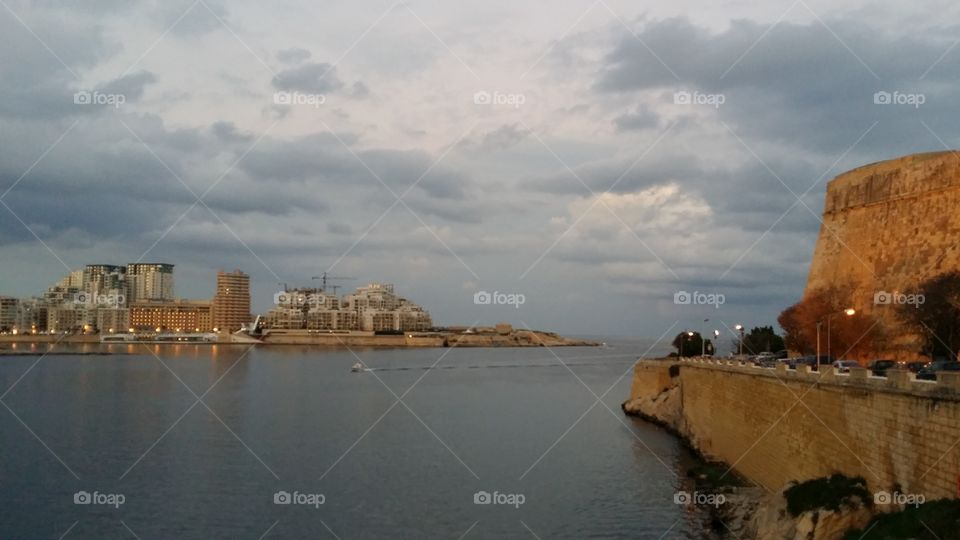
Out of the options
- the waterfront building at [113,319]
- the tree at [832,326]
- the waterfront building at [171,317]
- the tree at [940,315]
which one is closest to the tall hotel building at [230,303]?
the waterfront building at [171,317]

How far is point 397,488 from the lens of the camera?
25.8 metres

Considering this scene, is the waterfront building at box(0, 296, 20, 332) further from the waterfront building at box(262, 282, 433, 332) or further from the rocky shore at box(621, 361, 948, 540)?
the rocky shore at box(621, 361, 948, 540)

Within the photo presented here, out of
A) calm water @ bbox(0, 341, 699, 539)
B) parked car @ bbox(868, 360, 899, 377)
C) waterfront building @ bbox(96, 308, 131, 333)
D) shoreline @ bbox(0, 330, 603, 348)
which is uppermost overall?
waterfront building @ bbox(96, 308, 131, 333)

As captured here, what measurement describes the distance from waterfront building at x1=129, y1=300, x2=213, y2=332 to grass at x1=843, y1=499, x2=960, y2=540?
632 feet

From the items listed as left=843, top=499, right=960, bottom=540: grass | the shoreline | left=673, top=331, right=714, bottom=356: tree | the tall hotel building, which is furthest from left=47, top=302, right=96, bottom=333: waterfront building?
left=843, top=499, right=960, bottom=540: grass

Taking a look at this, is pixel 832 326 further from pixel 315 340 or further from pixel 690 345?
pixel 315 340

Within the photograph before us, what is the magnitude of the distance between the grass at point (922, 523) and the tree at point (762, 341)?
137ft

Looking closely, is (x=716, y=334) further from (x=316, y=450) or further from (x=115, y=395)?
(x=115, y=395)

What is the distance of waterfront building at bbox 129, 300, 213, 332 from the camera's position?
19338 centimetres

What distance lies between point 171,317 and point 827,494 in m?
199

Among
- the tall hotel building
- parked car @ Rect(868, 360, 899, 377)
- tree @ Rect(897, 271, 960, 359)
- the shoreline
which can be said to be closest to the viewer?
parked car @ Rect(868, 360, 899, 377)

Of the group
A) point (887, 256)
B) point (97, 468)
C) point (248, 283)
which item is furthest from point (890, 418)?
point (248, 283)

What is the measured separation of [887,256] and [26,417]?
43273 mm

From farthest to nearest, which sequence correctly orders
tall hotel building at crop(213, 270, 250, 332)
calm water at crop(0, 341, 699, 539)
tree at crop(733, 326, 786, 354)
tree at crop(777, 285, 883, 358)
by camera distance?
1. tall hotel building at crop(213, 270, 250, 332)
2. tree at crop(733, 326, 786, 354)
3. tree at crop(777, 285, 883, 358)
4. calm water at crop(0, 341, 699, 539)
